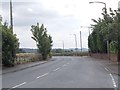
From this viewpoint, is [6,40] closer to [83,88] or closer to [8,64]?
[8,64]

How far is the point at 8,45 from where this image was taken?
142ft

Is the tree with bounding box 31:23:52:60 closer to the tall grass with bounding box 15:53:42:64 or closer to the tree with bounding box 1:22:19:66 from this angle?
the tall grass with bounding box 15:53:42:64

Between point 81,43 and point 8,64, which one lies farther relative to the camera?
point 81,43

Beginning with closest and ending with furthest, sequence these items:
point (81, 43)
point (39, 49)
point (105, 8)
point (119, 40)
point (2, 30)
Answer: point (2, 30) < point (119, 40) < point (105, 8) < point (39, 49) < point (81, 43)

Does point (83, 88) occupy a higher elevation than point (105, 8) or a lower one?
lower

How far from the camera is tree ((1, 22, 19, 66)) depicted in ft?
140

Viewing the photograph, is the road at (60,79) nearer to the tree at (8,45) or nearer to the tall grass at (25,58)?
the tree at (8,45)

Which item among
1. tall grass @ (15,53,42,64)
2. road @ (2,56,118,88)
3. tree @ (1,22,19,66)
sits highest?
tree @ (1,22,19,66)

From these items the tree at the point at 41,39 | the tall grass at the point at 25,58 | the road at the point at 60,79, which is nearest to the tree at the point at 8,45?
the tall grass at the point at 25,58

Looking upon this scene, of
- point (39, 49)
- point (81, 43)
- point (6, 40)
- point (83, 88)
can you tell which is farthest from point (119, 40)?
point (81, 43)

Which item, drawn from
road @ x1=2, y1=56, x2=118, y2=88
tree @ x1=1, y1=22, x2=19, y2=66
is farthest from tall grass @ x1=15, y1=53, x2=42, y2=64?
road @ x1=2, y1=56, x2=118, y2=88

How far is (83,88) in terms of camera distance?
18.2 m

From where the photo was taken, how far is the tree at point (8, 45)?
140ft

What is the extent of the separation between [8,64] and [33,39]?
34502mm
